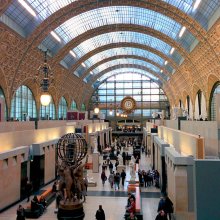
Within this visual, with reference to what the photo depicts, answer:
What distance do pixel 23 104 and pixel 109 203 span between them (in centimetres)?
2671

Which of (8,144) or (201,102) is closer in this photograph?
(8,144)

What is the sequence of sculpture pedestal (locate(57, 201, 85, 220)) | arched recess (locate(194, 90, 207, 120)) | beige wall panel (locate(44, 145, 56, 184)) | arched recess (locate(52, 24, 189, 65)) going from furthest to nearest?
arched recess (locate(194, 90, 207, 120))
arched recess (locate(52, 24, 189, 65))
beige wall panel (locate(44, 145, 56, 184))
sculpture pedestal (locate(57, 201, 85, 220))

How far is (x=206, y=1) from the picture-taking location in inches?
1152

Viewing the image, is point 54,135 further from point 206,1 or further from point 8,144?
point 206,1

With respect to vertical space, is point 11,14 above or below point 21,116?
above

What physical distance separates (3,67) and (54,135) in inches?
397

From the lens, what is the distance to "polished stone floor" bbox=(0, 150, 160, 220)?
15.0 meters

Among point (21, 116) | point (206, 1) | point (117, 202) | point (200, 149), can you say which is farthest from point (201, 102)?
point (200, 149)

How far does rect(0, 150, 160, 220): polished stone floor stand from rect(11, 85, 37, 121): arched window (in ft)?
63.6

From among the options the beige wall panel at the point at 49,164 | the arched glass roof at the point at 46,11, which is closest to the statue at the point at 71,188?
the beige wall panel at the point at 49,164

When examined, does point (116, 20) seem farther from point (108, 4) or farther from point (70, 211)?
point (70, 211)

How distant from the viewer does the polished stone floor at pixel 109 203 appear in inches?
589

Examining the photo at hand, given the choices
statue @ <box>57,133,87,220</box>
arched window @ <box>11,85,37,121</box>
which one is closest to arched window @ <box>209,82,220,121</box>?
arched window @ <box>11,85,37,121</box>

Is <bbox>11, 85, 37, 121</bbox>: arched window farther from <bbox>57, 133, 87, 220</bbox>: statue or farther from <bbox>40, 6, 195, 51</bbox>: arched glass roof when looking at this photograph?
<bbox>57, 133, 87, 220</bbox>: statue
